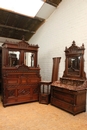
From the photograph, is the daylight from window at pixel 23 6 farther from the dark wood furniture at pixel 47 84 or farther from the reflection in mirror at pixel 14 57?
the dark wood furniture at pixel 47 84

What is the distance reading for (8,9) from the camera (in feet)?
14.4

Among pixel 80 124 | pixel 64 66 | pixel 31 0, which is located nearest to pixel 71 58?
pixel 64 66

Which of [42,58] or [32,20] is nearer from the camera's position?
[32,20]

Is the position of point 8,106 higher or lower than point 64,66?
lower

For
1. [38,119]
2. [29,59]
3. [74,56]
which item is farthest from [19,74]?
[74,56]

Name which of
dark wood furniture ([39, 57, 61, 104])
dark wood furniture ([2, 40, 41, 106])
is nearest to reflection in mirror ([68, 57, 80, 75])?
dark wood furniture ([39, 57, 61, 104])

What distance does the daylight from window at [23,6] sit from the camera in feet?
13.6

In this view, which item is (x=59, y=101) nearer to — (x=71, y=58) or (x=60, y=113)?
(x=60, y=113)

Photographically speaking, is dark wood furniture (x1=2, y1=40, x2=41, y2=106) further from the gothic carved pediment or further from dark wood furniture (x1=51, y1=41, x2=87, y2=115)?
the gothic carved pediment

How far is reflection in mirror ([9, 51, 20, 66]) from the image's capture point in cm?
406

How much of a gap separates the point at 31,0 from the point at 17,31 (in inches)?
77.7

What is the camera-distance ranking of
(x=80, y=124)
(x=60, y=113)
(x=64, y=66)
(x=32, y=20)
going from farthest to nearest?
(x=32, y=20) → (x=64, y=66) → (x=60, y=113) → (x=80, y=124)

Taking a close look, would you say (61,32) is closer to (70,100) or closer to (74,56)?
(74,56)

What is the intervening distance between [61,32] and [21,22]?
1.94m
